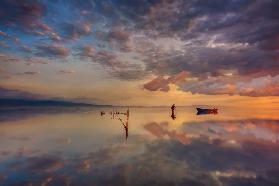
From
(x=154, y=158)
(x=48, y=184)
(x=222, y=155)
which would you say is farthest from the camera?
(x=222, y=155)

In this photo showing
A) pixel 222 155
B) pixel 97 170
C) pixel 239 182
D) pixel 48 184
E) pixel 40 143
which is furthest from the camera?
pixel 40 143

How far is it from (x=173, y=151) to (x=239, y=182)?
34.4 feet

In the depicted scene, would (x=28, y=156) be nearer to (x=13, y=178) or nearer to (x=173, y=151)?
(x=13, y=178)

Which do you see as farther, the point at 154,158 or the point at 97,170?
the point at 154,158

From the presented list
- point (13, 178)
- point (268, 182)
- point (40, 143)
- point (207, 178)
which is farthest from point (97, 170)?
point (40, 143)

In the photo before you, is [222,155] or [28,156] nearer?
[28,156]

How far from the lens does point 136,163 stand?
2277cm

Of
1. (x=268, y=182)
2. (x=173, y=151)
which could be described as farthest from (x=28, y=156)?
(x=268, y=182)

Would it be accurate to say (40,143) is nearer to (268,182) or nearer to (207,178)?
(207,178)

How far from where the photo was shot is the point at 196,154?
90.1ft

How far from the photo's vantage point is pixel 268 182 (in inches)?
733

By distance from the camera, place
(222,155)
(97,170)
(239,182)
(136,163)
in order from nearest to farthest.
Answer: (239,182), (97,170), (136,163), (222,155)

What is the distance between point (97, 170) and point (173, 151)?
10.6 meters

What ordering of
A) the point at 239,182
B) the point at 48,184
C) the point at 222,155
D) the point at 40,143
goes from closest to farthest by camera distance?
the point at 48,184 → the point at 239,182 → the point at 222,155 → the point at 40,143
